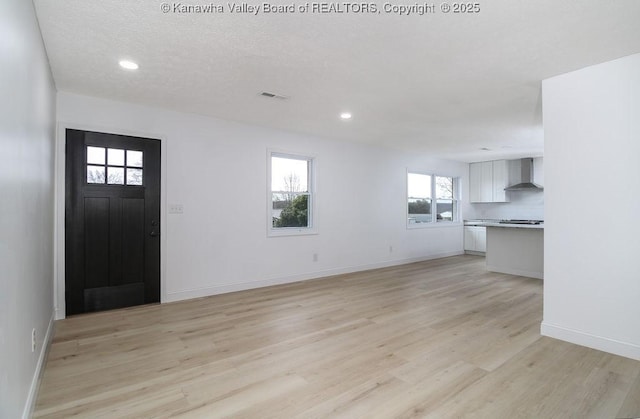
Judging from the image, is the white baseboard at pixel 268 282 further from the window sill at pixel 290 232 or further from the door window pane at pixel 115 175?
the door window pane at pixel 115 175

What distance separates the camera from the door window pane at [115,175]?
3777mm

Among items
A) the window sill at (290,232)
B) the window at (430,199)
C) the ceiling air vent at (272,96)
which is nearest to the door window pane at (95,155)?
the ceiling air vent at (272,96)

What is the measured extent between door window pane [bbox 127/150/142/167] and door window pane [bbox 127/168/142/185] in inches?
2.9

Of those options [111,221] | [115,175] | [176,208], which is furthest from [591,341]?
[115,175]

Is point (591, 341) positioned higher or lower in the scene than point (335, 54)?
lower

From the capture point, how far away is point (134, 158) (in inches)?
155

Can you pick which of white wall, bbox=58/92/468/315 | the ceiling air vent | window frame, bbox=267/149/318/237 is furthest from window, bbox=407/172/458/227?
the ceiling air vent

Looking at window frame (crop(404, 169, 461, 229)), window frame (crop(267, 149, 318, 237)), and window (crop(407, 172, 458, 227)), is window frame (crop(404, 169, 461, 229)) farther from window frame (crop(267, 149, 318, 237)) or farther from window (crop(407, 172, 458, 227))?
window frame (crop(267, 149, 318, 237))

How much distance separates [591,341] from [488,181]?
6.22 meters

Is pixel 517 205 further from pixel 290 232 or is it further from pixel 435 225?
pixel 290 232

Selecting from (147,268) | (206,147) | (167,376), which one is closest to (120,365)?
(167,376)

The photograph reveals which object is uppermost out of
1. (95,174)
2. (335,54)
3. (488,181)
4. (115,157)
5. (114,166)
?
(335,54)

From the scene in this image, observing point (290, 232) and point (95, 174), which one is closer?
point (95, 174)

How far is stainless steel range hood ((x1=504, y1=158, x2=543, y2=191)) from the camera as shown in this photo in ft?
24.9
